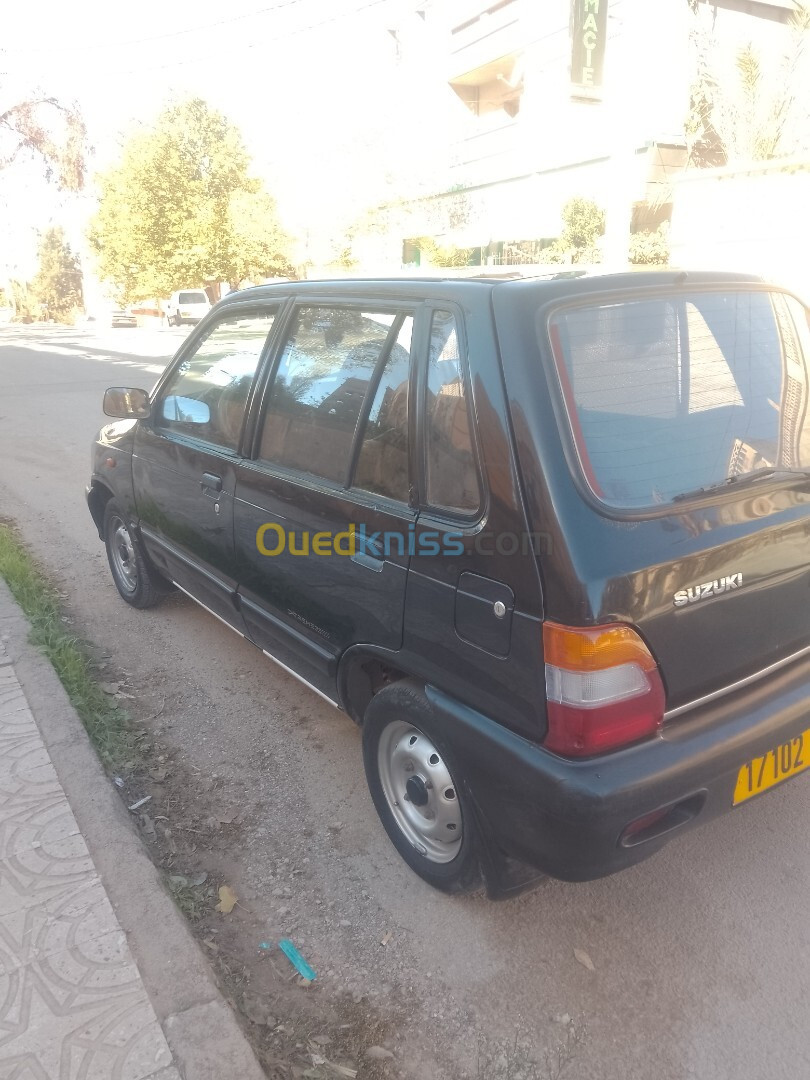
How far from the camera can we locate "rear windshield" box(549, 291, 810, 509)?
2016 millimetres

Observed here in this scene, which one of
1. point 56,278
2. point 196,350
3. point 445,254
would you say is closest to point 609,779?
point 196,350

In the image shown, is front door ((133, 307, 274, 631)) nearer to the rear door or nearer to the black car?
the black car

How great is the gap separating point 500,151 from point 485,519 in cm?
2618

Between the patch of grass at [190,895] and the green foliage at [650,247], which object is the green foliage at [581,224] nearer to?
the green foliage at [650,247]

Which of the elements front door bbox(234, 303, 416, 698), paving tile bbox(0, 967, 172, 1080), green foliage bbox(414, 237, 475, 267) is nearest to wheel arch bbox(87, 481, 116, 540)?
front door bbox(234, 303, 416, 698)

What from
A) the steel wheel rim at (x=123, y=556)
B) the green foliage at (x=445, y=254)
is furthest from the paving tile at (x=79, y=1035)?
the green foliage at (x=445, y=254)

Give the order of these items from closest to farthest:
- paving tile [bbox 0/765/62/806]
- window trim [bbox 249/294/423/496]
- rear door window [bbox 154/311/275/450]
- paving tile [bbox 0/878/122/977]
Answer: paving tile [bbox 0/878/122/977] → window trim [bbox 249/294/423/496] → paving tile [bbox 0/765/62/806] → rear door window [bbox 154/311/275/450]

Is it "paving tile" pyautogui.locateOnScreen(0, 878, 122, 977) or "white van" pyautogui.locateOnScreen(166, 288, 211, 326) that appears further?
"white van" pyautogui.locateOnScreen(166, 288, 211, 326)

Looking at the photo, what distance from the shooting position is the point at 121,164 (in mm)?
34031

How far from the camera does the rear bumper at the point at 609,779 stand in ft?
6.26

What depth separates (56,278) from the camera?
67.2 m

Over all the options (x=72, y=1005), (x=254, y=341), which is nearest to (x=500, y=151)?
(x=254, y=341)

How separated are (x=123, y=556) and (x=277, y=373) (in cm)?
216

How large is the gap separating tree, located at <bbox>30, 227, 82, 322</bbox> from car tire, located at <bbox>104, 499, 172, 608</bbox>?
214ft
